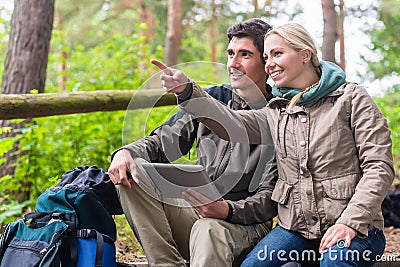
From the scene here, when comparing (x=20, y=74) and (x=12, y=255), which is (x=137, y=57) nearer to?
(x=20, y=74)

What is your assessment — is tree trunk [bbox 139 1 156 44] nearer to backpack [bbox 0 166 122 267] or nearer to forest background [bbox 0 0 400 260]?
forest background [bbox 0 0 400 260]

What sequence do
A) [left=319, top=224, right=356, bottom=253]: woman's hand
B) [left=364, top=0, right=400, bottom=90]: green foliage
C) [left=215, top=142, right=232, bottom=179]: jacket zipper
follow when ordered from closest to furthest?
[left=319, top=224, right=356, bottom=253]: woman's hand, [left=215, top=142, right=232, bottom=179]: jacket zipper, [left=364, top=0, right=400, bottom=90]: green foliage

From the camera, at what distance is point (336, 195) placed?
2.19 meters

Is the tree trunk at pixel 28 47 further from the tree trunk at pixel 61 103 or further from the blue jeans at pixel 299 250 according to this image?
the blue jeans at pixel 299 250

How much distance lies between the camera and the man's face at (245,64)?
9.08 feet

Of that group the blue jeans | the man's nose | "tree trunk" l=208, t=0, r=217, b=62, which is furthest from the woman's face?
"tree trunk" l=208, t=0, r=217, b=62

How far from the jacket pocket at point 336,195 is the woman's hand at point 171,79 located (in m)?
0.74

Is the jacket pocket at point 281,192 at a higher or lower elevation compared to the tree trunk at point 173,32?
lower

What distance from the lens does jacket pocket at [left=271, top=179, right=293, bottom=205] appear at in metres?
2.34

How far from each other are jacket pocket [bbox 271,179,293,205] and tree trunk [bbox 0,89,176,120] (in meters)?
0.97

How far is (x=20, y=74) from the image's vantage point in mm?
4930

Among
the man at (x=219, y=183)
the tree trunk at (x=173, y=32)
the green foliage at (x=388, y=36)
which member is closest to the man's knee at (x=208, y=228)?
the man at (x=219, y=183)

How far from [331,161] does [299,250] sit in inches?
16.0

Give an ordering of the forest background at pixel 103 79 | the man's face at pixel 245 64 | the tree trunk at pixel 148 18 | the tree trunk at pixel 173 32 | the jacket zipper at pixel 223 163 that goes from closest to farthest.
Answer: the jacket zipper at pixel 223 163, the man's face at pixel 245 64, the forest background at pixel 103 79, the tree trunk at pixel 173 32, the tree trunk at pixel 148 18
